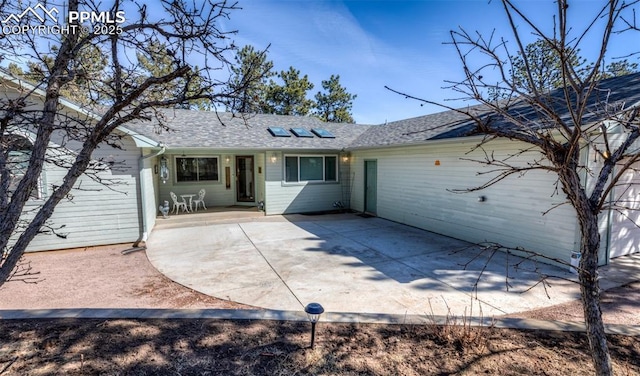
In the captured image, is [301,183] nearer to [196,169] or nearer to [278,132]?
[278,132]

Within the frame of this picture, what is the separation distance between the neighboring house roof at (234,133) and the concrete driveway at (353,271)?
299 centimetres

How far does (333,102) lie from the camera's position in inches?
1129

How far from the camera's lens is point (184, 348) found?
2.81 meters

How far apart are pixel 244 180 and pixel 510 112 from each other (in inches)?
385

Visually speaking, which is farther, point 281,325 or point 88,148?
point 281,325

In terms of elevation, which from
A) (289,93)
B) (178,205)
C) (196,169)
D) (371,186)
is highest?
(289,93)

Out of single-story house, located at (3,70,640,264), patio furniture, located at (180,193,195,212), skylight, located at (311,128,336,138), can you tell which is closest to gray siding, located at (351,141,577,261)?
single-story house, located at (3,70,640,264)

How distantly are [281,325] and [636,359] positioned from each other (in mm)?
3193

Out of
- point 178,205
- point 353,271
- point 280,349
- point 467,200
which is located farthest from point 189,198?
point 280,349

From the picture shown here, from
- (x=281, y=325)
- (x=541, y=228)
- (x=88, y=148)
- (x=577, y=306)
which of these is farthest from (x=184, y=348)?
(x=541, y=228)

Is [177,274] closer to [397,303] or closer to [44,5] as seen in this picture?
[397,303]

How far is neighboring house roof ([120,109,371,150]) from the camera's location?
10.1 meters

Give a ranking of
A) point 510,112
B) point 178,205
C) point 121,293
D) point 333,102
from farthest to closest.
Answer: point 333,102
point 178,205
point 510,112
point 121,293

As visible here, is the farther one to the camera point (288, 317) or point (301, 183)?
point (301, 183)
